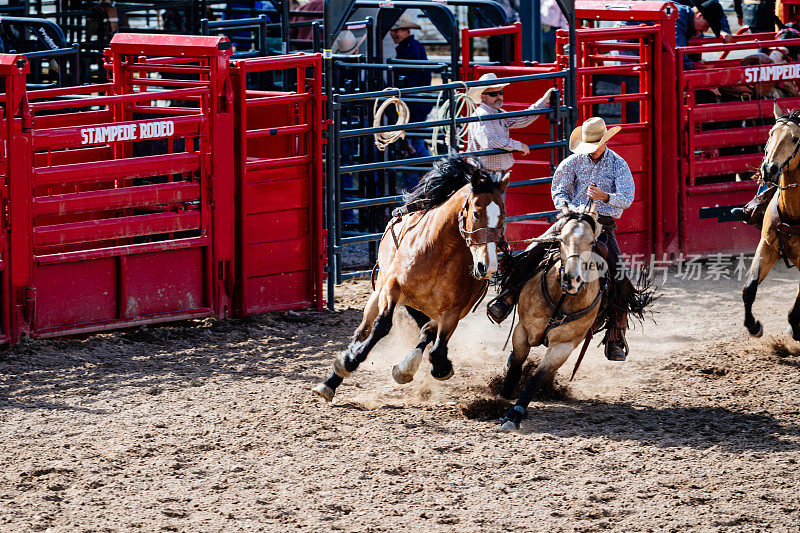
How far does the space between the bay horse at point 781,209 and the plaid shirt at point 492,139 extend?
2.20 metres

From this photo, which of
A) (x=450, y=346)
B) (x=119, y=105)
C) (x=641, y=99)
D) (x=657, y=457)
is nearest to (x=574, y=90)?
(x=641, y=99)

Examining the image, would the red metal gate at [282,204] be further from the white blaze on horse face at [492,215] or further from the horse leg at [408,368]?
the white blaze on horse face at [492,215]

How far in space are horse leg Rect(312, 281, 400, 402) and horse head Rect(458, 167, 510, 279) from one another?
2.07 ft

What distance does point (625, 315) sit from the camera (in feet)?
21.8

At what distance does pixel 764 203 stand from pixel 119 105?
4.86m

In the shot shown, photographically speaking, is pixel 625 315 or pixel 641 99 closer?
pixel 625 315

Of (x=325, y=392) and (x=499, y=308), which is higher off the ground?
(x=499, y=308)

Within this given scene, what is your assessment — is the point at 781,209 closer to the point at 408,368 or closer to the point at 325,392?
the point at 408,368

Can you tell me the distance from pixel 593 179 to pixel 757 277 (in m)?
2.12

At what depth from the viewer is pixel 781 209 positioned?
7.69 m

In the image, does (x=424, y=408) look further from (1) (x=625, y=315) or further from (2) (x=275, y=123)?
(2) (x=275, y=123)

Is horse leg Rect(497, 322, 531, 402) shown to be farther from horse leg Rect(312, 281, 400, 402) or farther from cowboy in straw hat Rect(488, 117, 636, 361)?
horse leg Rect(312, 281, 400, 402)

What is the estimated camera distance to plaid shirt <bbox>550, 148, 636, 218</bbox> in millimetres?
6355

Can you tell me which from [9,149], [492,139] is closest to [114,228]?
[9,149]
